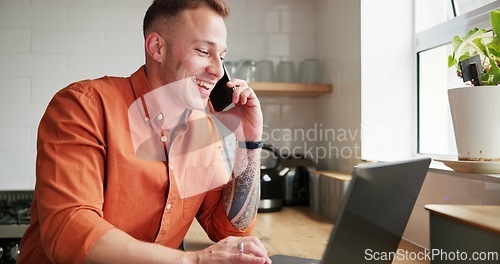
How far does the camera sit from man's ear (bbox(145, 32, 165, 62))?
1288 mm

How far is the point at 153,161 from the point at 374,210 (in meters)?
0.61

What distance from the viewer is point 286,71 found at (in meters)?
2.53

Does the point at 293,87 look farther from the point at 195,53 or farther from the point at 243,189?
the point at 195,53

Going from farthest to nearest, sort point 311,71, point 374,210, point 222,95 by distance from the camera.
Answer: point 311,71, point 222,95, point 374,210

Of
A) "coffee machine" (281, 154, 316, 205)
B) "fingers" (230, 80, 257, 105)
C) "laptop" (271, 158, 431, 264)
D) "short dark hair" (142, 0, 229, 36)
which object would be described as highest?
"short dark hair" (142, 0, 229, 36)

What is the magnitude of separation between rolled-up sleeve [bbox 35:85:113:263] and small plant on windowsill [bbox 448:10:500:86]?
2.78 feet

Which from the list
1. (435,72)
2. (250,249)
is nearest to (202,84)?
(250,249)

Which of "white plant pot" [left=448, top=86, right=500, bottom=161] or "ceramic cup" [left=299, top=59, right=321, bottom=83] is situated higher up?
"ceramic cup" [left=299, top=59, right=321, bottom=83]

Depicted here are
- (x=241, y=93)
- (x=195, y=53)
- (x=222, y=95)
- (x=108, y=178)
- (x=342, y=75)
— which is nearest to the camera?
(x=108, y=178)

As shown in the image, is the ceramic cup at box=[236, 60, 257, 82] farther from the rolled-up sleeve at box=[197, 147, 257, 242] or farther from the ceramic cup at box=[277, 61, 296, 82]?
the rolled-up sleeve at box=[197, 147, 257, 242]

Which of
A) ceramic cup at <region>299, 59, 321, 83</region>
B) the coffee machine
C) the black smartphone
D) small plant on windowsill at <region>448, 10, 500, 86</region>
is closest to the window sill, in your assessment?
small plant on windowsill at <region>448, 10, 500, 86</region>

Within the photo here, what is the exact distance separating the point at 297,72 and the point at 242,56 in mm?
279

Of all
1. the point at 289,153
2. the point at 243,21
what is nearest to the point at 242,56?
the point at 243,21

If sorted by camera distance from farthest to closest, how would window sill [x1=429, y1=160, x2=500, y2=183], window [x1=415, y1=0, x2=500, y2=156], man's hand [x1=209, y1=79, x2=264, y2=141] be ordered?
window [x1=415, y1=0, x2=500, y2=156]
man's hand [x1=209, y1=79, x2=264, y2=141]
window sill [x1=429, y1=160, x2=500, y2=183]
